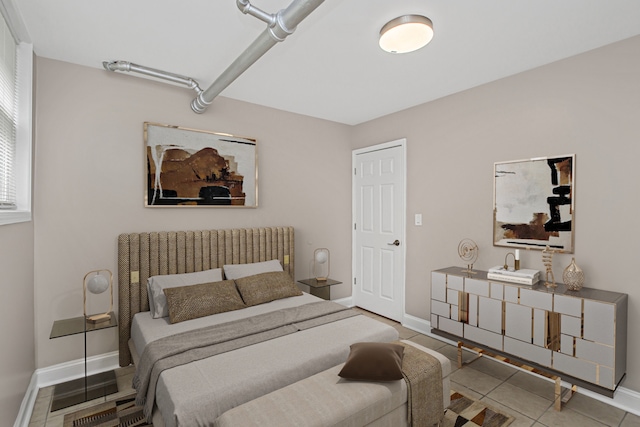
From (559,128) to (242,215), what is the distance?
316cm

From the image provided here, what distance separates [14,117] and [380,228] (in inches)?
146

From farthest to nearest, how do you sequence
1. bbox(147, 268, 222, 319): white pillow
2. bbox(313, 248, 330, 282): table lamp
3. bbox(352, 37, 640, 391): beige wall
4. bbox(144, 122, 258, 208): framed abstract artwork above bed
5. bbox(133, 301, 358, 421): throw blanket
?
1. bbox(313, 248, 330, 282): table lamp
2. bbox(144, 122, 258, 208): framed abstract artwork above bed
3. bbox(147, 268, 222, 319): white pillow
4. bbox(352, 37, 640, 391): beige wall
5. bbox(133, 301, 358, 421): throw blanket

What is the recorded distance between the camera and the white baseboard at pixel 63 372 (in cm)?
236

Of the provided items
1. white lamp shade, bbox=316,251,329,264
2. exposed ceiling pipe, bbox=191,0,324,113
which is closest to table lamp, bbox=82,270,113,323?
exposed ceiling pipe, bbox=191,0,324,113

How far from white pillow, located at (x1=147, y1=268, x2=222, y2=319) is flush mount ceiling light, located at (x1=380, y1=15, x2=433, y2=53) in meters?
2.52

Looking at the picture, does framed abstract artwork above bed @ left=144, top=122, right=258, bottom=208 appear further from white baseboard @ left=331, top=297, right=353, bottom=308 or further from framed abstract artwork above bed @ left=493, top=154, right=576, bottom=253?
framed abstract artwork above bed @ left=493, top=154, right=576, bottom=253

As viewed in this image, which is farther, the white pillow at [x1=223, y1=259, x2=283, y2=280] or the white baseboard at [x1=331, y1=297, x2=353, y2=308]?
the white baseboard at [x1=331, y1=297, x2=353, y2=308]

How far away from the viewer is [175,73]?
2930 mm

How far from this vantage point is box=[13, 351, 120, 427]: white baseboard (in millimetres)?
2359

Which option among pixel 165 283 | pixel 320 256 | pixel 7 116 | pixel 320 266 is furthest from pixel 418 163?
pixel 7 116

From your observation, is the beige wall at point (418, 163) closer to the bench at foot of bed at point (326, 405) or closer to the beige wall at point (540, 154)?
the beige wall at point (540, 154)

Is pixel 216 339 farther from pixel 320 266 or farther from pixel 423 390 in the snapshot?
pixel 320 266

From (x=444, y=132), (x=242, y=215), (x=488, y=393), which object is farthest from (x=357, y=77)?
(x=488, y=393)

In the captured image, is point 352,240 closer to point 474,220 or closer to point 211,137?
point 474,220
